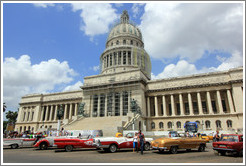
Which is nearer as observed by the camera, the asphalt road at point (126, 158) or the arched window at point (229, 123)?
the asphalt road at point (126, 158)

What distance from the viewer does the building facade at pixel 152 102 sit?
127 ft

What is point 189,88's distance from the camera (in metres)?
44.0

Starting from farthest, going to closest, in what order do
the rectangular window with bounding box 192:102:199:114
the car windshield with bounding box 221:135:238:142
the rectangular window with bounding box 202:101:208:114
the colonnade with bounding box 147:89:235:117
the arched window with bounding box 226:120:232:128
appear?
the rectangular window with bounding box 192:102:199:114 → the rectangular window with bounding box 202:101:208:114 → the colonnade with bounding box 147:89:235:117 → the arched window with bounding box 226:120:232:128 → the car windshield with bounding box 221:135:238:142

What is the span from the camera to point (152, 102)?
48969mm

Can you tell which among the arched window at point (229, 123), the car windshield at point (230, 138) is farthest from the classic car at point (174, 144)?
the arched window at point (229, 123)

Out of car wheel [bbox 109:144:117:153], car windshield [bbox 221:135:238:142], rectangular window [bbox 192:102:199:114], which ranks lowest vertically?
car wheel [bbox 109:144:117:153]

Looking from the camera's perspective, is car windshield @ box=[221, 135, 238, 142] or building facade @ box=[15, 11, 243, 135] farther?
building facade @ box=[15, 11, 243, 135]

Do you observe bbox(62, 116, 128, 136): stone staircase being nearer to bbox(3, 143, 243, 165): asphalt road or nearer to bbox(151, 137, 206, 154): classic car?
bbox(151, 137, 206, 154): classic car

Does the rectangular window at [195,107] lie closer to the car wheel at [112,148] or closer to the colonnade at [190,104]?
the colonnade at [190,104]

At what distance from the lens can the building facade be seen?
38.8 metres

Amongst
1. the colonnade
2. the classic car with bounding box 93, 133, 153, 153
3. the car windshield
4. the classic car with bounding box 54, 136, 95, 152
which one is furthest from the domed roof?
the car windshield

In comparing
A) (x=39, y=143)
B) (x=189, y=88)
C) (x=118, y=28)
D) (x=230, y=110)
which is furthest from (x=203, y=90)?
(x=118, y=28)

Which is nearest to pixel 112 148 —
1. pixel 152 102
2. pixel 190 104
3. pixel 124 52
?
pixel 190 104

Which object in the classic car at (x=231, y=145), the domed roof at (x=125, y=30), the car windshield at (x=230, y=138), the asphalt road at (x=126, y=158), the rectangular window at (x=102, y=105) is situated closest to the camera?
the asphalt road at (x=126, y=158)
